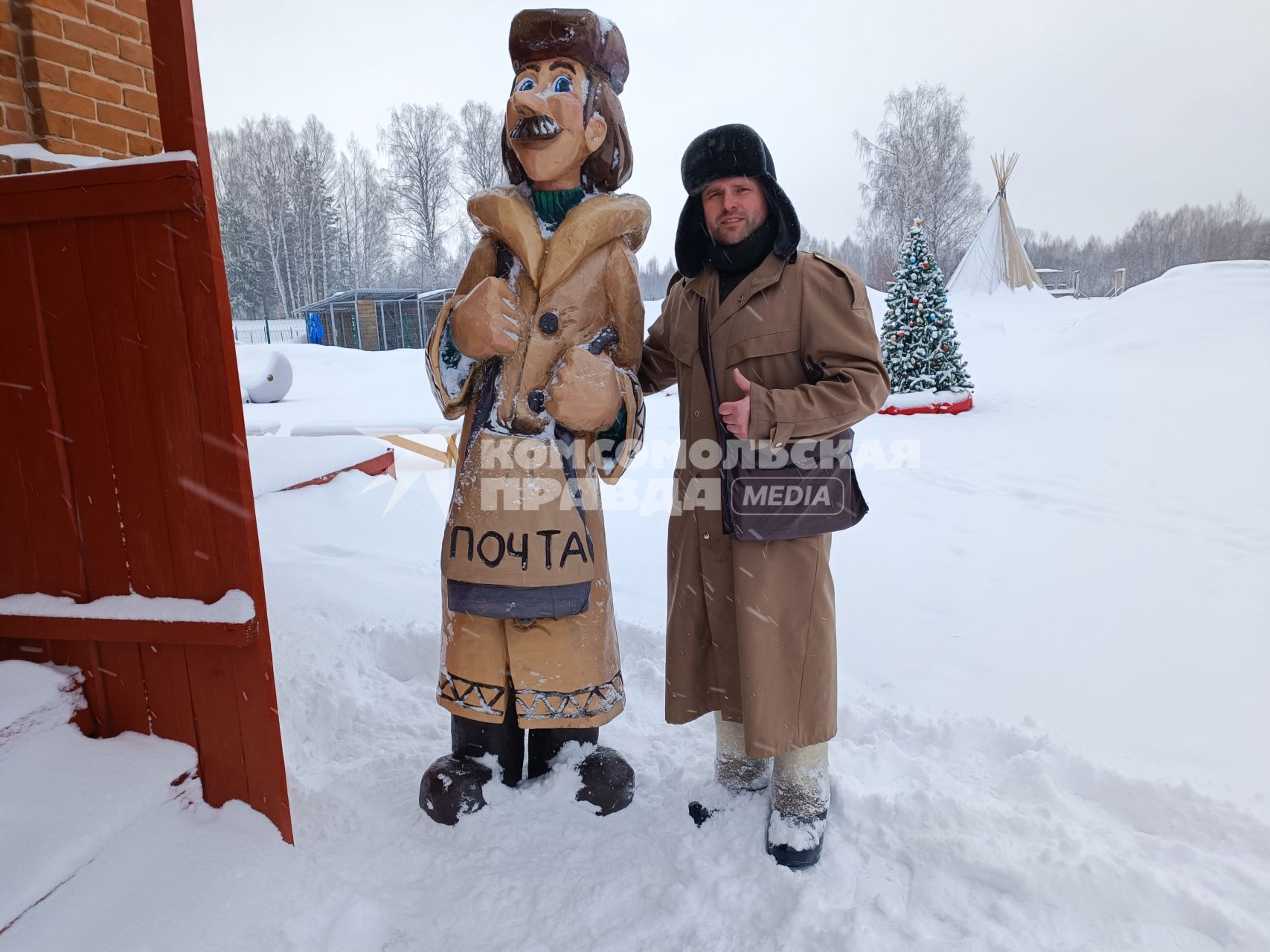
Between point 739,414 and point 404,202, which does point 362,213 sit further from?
point 739,414

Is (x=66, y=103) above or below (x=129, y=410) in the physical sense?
above

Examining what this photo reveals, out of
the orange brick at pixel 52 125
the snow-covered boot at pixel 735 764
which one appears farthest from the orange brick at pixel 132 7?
the snow-covered boot at pixel 735 764

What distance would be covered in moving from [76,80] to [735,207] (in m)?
2.37

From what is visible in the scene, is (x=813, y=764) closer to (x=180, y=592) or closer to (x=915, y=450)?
(x=180, y=592)

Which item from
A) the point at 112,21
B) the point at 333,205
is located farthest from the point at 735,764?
the point at 333,205

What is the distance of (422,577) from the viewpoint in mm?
3582

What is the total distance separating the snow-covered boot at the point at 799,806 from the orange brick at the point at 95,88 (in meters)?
3.17

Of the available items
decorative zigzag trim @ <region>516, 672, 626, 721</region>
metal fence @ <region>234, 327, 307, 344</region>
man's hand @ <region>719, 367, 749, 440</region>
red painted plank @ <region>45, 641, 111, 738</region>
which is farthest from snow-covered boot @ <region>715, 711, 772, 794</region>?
metal fence @ <region>234, 327, 307, 344</region>

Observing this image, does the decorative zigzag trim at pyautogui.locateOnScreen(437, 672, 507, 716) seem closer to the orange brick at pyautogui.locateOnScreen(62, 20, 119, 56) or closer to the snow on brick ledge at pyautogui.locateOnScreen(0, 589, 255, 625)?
the snow on brick ledge at pyautogui.locateOnScreen(0, 589, 255, 625)

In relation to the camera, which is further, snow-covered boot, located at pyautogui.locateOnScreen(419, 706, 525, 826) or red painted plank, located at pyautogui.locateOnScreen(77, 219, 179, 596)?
snow-covered boot, located at pyautogui.locateOnScreen(419, 706, 525, 826)

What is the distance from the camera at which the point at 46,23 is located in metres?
2.34

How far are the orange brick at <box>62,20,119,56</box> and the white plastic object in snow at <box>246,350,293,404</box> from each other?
866cm

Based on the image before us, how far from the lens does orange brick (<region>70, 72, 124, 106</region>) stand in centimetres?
244

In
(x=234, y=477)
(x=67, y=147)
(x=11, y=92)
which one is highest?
(x=11, y=92)
